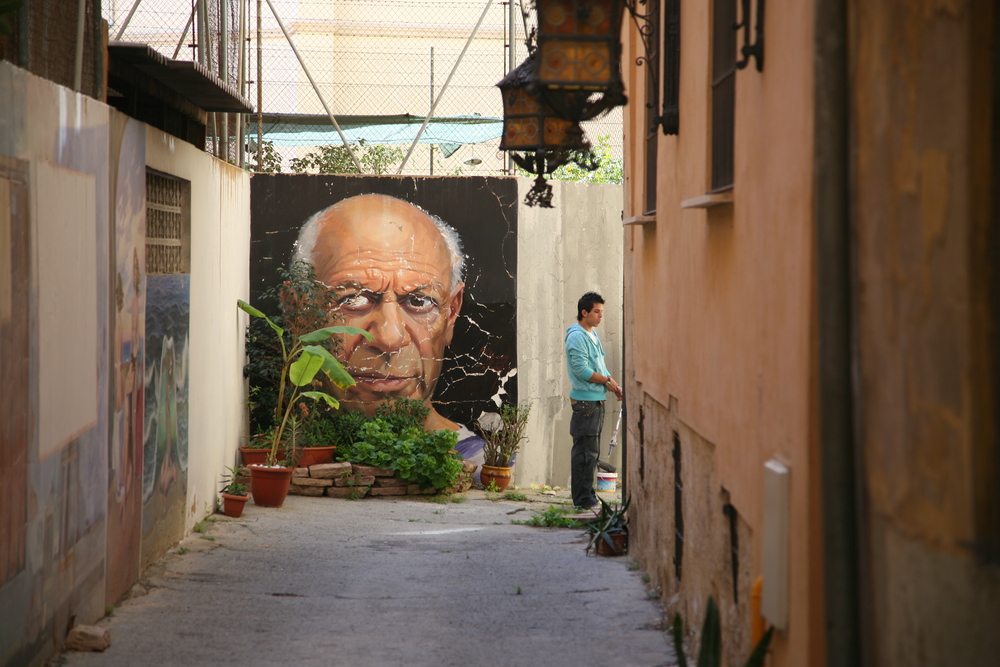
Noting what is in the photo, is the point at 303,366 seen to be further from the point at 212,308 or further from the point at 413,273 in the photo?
the point at 413,273

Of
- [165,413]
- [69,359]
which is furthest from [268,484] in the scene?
[69,359]

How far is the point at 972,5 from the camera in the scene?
2.15 metres

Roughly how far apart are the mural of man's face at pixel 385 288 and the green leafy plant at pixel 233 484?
1.87 meters

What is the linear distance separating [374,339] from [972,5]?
31.9 feet

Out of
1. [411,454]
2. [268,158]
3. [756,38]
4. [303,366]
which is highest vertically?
[268,158]

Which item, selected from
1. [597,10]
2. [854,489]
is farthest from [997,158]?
[597,10]

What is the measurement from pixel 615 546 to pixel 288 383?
471 centimetres

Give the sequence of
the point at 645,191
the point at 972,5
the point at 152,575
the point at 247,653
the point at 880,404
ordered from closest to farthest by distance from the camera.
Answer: the point at 972,5
the point at 880,404
the point at 247,653
the point at 152,575
the point at 645,191

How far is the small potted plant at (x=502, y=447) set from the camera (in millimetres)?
11641

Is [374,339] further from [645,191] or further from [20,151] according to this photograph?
[20,151]

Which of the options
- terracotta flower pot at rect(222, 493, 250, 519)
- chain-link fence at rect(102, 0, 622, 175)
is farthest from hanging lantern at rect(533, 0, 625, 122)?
chain-link fence at rect(102, 0, 622, 175)

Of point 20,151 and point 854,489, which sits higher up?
point 20,151

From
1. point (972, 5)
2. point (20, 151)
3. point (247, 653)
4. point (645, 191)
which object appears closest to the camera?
point (972, 5)

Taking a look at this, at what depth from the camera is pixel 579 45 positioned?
159 inches
